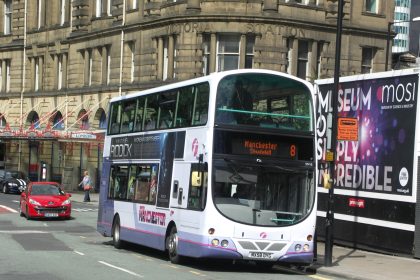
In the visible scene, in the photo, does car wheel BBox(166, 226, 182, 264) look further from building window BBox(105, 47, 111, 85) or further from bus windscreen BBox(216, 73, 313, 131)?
building window BBox(105, 47, 111, 85)

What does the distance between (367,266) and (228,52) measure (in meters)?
28.6

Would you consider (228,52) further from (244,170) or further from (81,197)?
(244,170)

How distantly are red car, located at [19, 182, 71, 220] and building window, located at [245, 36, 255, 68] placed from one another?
16311 mm

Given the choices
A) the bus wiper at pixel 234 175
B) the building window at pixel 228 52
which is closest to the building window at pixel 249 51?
the building window at pixel 228 52

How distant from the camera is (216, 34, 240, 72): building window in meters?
45.2

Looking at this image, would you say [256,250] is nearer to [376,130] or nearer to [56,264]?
[56,264]

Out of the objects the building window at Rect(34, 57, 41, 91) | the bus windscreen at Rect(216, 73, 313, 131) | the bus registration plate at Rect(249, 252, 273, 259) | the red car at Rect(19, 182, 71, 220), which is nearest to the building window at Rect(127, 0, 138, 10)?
the building window at Rect(34, 57, 41, 91)

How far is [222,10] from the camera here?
1775 inches

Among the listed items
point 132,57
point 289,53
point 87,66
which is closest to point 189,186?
point 289,53

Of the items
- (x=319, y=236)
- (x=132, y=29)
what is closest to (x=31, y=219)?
(x=319, y=236)

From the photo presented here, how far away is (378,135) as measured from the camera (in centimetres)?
2108

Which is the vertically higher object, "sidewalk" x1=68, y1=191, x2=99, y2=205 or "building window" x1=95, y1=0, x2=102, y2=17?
"building window" x1=95, y1=0, x2=102, y2=17

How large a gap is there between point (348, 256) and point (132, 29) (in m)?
33.2

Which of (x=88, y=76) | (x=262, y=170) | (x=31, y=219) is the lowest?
(x=31, y=219)
